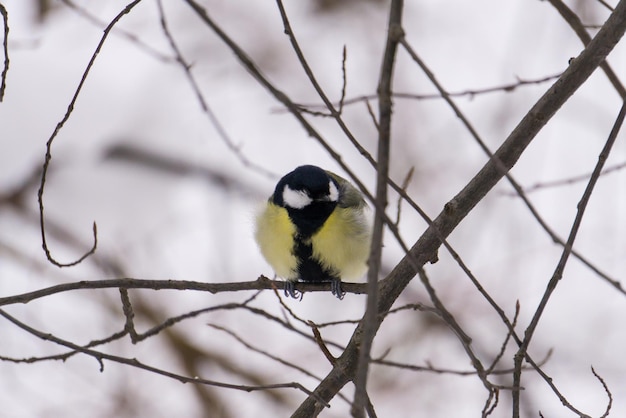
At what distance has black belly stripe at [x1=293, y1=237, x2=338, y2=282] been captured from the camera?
113 inches

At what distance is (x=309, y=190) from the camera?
2.88m

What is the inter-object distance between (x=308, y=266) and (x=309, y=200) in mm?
259

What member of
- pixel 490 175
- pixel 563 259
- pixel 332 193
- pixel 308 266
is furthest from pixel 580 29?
pixel 308 266

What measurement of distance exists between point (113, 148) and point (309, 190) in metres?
3.13

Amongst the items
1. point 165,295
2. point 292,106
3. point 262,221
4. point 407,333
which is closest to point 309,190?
point 262,221

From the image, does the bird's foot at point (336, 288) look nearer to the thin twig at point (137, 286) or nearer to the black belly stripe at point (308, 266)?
the black belly stripe at point (308, 266)

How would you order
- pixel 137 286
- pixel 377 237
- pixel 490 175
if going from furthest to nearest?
1. pixel 137 286
2. pixel 490 175
3. pixel 377 237

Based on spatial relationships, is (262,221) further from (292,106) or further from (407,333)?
(407,333)

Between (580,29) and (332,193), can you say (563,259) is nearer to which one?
(580,29)

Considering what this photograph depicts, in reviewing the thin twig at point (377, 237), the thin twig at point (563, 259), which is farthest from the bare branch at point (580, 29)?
the thin twig at point (377, 237)

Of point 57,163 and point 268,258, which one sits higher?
point 57,163

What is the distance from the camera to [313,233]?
2.87 meters

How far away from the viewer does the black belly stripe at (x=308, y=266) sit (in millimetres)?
2871

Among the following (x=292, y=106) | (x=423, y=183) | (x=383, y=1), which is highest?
(x=383, y=1)
